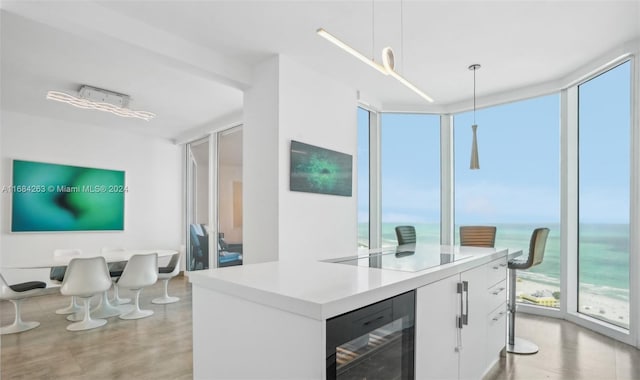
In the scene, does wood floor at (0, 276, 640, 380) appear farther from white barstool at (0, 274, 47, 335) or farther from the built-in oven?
the built-in oven

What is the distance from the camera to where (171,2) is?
8.30ft

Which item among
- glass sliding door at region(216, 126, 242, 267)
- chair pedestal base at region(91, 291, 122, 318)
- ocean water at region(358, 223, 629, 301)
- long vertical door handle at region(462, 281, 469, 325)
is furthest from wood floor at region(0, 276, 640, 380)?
glass sliding door at region(216, 126, 242, 267)

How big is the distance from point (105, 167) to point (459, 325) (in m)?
5.92

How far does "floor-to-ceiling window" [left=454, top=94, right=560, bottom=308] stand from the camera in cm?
422

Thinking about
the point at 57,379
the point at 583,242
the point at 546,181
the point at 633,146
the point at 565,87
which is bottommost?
the point at 57,379

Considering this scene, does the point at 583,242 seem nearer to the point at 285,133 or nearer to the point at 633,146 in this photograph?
the point at 633,146

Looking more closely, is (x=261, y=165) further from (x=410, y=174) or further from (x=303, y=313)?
(x=410, y=174)

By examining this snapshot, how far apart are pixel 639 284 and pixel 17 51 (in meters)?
5.90

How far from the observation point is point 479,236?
3887 mm

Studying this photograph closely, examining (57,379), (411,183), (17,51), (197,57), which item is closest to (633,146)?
(411,183)

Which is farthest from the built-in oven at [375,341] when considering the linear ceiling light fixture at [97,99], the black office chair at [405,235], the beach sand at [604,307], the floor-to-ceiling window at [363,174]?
the linear ceiling light fixture at [97,99]

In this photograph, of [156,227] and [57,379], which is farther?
[156,227]

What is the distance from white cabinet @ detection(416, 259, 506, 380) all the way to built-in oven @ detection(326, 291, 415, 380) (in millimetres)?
79

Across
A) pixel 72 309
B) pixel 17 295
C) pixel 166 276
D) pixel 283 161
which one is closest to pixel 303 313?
pixel 283 161
